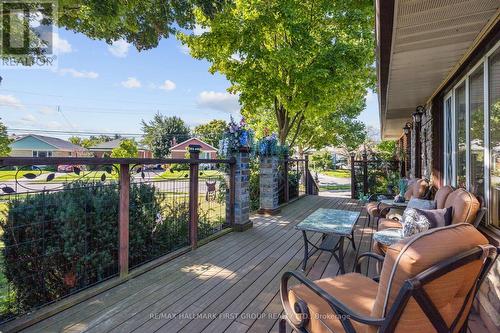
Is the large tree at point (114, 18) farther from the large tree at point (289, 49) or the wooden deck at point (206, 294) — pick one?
the wooden deck at point (206, 294)

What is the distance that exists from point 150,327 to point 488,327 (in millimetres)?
2504

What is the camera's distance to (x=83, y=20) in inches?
241

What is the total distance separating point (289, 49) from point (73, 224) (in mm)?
6880

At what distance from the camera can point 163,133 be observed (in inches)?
1564

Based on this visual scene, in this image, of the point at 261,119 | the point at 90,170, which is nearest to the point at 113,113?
the point at 261,119

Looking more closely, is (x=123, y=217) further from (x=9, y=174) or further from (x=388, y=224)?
(x=388, y=224)

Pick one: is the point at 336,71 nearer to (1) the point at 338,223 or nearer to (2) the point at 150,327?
(1) the point at 338,223

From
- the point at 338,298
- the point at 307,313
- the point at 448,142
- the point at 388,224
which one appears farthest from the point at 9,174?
the point at 448,142

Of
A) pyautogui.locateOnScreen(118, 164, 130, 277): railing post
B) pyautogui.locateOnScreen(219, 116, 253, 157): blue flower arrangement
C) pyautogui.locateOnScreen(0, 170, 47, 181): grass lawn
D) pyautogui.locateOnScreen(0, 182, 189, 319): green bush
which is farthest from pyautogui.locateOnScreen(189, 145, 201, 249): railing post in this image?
pyautogui.locateOnScreen(0, 170, 47, 181): grass lawn

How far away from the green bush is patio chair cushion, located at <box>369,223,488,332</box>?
2.42 m

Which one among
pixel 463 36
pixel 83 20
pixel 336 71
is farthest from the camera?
pixel 336 71

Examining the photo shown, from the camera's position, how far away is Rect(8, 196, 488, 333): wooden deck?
2.16 meters

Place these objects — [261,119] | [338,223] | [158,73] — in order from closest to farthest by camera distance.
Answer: [338,223] < [261,119] < [158,73]

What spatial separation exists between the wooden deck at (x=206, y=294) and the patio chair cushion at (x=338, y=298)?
0.63 m
